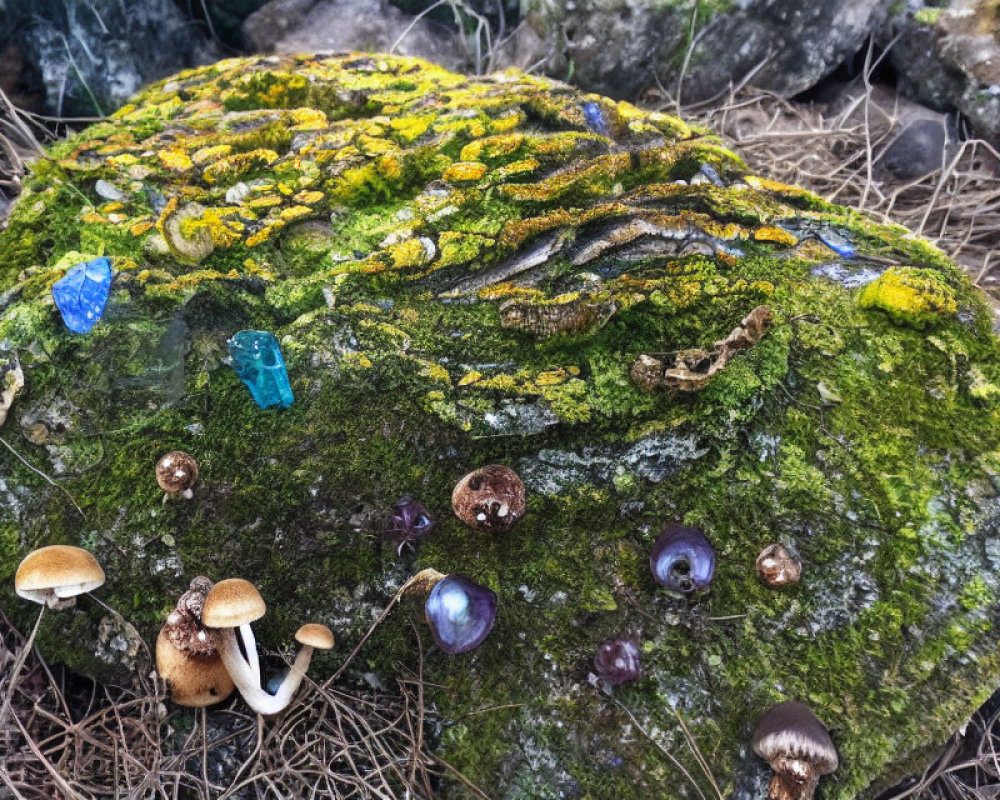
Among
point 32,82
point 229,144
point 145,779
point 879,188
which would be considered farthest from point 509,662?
point 32,82

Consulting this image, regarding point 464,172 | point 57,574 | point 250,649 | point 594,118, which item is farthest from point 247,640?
point 594,118

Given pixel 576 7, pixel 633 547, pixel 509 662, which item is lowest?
pixel 509 662

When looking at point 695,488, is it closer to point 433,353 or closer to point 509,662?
point 509,662

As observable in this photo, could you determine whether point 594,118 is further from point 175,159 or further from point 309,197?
point 175,159

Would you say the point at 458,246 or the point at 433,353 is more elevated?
the point at 458,246

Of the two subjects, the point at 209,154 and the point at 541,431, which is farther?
the point at 209,154

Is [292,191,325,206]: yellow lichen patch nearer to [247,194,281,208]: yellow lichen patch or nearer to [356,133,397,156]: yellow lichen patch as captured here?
[247,194,281,208]: yellow lichen patch
